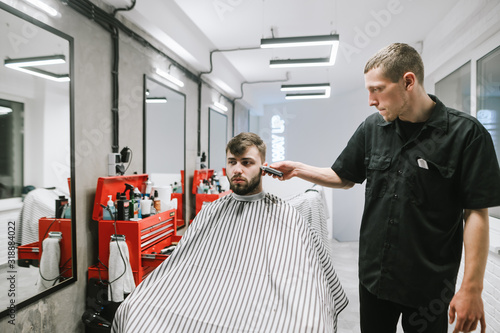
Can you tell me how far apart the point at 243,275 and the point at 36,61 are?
1.88m

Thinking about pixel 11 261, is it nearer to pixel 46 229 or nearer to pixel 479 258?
pixel 46 229

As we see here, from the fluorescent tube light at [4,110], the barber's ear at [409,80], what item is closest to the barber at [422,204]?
the barber's ear at [409,80]

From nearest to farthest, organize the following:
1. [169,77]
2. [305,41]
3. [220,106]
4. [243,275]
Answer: [243,275] < [305,41] < [169,77] < [220,106]

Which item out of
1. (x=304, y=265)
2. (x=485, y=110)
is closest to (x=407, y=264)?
(x=304, y=265)

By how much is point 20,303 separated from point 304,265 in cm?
176

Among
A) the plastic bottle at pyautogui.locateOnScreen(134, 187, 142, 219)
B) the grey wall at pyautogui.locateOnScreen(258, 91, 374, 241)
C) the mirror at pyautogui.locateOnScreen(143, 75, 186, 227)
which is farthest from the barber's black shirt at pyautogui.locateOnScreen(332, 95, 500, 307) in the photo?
the grey wall at pyautogui.locateOnScreen(258, 91, 374, 241)

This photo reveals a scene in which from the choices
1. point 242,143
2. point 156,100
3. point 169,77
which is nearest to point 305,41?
point 169,77

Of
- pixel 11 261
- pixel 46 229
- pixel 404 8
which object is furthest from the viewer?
pixel 404 8

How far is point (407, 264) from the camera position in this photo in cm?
117

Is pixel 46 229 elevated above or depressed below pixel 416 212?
below

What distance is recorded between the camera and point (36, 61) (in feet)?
6.28

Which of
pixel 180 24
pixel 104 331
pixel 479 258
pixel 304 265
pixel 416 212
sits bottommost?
pixel 104 331

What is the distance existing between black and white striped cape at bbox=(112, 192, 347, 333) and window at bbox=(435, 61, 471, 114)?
2752 millimetres

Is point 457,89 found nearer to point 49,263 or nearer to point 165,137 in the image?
point 165,137
